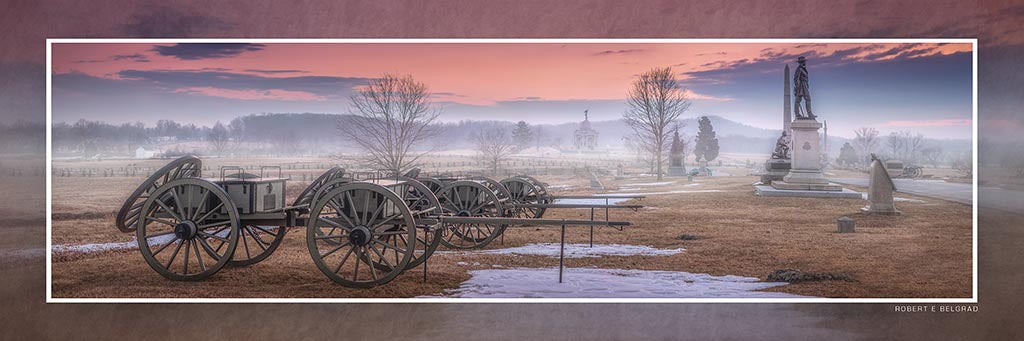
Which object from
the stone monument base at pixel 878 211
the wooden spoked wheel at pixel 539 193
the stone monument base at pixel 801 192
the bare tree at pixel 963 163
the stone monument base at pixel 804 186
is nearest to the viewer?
the bare tree at pixel 963 163

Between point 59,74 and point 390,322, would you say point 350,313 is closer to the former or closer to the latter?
point 390,322

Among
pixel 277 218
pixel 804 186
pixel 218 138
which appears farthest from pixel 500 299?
pixel 804 186

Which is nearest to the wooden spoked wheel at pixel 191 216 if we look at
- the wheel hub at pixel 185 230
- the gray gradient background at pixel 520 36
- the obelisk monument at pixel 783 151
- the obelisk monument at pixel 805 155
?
the wheel hub at pixel 185 230

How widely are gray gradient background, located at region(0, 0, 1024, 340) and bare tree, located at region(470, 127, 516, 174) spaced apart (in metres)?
2.08

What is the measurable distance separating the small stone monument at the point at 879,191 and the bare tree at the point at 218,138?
7256 millimetres

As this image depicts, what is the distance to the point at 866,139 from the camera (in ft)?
26.9

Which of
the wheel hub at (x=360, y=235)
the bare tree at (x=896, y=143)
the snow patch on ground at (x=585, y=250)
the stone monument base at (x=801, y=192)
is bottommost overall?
the snow patch on ground at (x=585, y=250)

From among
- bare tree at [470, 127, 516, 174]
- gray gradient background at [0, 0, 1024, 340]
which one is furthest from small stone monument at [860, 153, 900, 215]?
bare tree at [470, 127, 516, 174]

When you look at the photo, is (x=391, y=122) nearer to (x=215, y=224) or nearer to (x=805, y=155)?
(x=215, y=224)

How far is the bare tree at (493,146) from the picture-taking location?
27.1ft

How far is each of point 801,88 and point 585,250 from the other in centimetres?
324

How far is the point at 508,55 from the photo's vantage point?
6844 millimetres

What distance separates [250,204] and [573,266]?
304cm

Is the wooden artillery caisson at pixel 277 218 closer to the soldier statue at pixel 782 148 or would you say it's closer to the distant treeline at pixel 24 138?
the distant treeline at pixel 24 138
